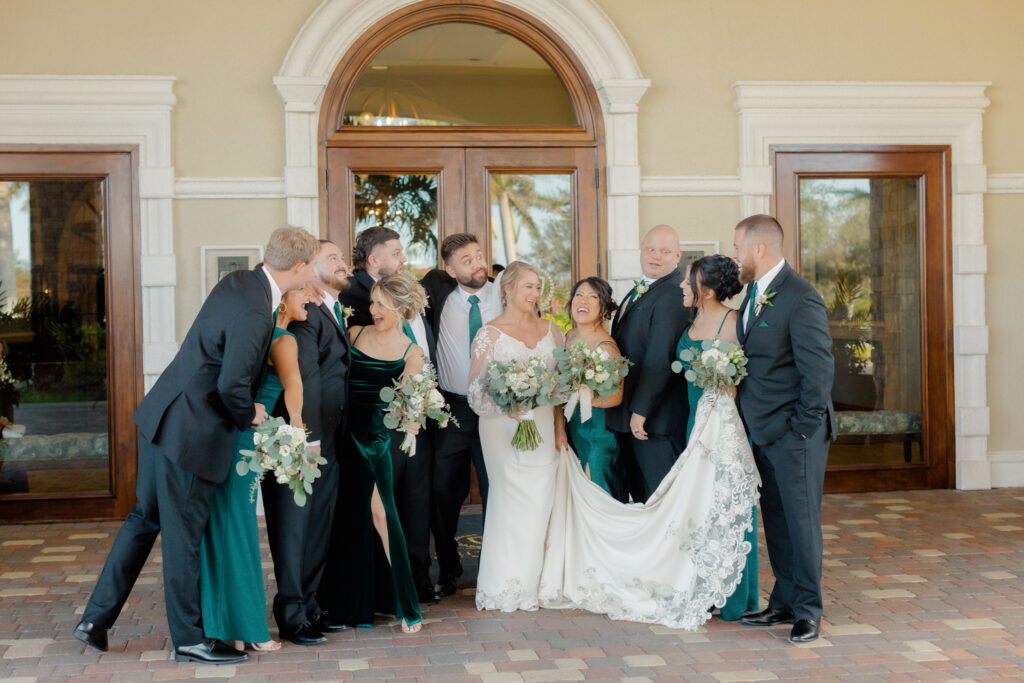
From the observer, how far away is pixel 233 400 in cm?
418

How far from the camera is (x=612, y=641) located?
4609 millimetres

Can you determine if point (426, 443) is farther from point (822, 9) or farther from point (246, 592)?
point (822, 9)

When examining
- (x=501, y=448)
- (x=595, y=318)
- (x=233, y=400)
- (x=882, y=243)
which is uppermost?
(x=882, y=243)

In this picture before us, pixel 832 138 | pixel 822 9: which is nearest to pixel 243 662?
pixel 832 138

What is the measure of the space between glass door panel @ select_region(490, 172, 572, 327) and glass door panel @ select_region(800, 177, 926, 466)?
1.99 metres

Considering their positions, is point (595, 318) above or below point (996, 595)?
above

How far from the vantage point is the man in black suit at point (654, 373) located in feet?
16.7

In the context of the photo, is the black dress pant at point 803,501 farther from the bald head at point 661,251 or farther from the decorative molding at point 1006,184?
the decorative molding at point 1006,184

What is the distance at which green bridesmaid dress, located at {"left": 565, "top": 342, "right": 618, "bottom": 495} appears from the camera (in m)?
5.28

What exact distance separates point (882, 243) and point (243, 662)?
6.12m

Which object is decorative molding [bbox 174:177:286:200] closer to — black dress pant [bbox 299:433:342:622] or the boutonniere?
black dress pant [bbox 299:433:342:622]

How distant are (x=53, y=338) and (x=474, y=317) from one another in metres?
3.70

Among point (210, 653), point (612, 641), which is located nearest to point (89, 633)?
point (210, 653)

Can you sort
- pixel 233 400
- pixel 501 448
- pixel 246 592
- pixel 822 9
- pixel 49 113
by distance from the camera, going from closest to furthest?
pixel 233 400, pixel 246 592, pixel 501 448, pixel 49 113, pixel 822 9
